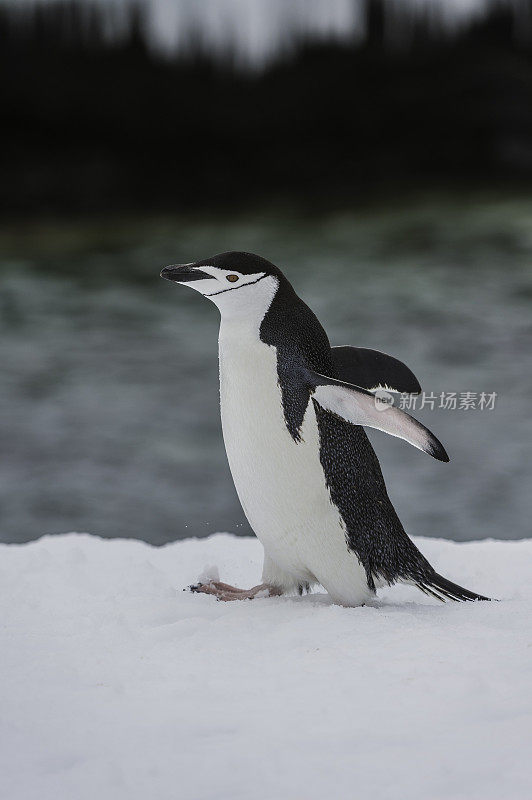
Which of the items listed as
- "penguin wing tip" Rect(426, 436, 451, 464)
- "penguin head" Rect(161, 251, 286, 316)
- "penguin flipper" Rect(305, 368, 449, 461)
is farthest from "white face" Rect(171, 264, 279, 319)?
"penguin wing tip" Rect(426, 436, 451, 464)

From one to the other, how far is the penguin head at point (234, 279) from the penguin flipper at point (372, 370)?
0.73ft

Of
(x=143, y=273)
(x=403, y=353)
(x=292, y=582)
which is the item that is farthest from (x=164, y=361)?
(x=292, y=582)

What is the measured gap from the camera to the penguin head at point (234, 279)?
1.60 meters

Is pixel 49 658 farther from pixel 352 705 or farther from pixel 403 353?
pixel 403 353

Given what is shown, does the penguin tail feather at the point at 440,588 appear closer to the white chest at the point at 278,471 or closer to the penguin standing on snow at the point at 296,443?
the penguin standing on snow at the point at 296,443

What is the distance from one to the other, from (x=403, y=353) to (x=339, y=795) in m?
3.33

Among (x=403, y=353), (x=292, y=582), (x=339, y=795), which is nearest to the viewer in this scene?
(x=339, y=795)

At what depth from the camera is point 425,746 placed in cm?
103

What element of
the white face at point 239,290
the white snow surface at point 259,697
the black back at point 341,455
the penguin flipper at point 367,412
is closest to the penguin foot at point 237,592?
the white snow surface at point 259,697

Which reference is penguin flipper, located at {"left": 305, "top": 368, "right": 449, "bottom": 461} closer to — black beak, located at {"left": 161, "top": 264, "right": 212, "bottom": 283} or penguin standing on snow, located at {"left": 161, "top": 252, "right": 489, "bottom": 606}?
penguin standing on snow, located at {"left": 161, "top": 252, "right": 489, "bottom": 606}

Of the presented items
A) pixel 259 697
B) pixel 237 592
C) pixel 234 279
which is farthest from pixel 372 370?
pixel 259 697

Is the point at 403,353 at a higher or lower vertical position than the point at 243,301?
lower

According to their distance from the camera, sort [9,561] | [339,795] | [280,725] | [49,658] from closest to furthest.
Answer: [339,795]
[280,725]
[49,658]
[9,561]

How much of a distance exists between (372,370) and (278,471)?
303mm
